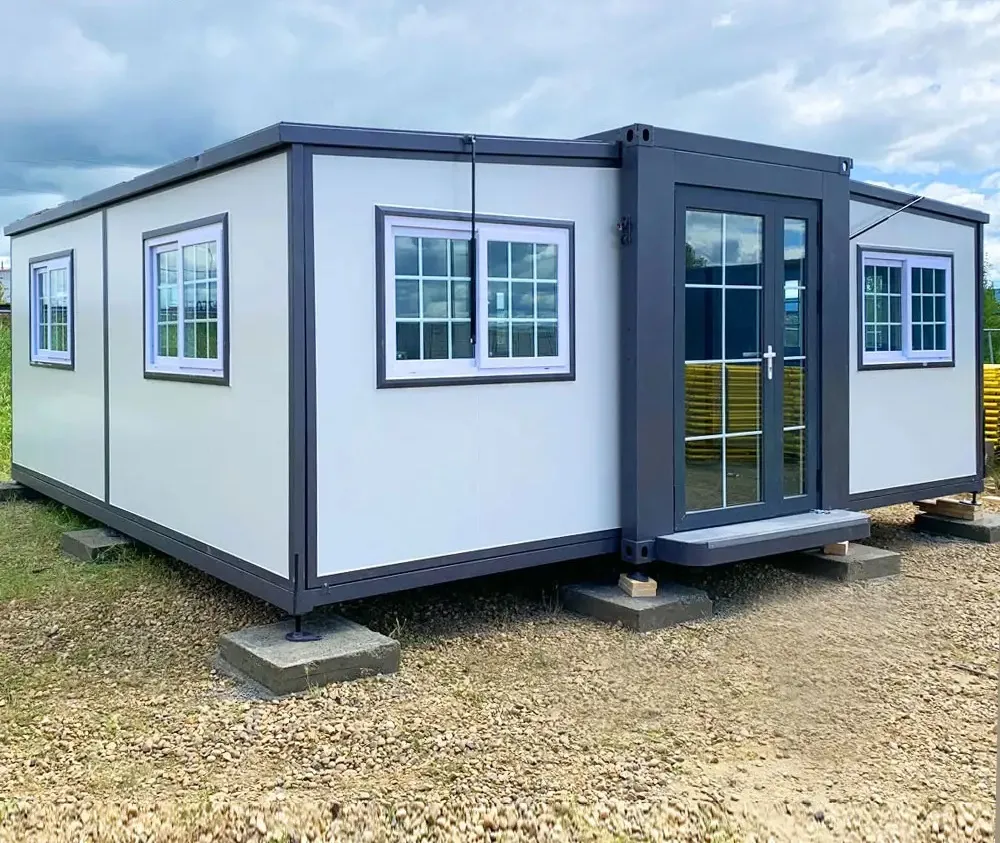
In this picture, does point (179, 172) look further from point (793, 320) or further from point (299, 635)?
point (793, 320)

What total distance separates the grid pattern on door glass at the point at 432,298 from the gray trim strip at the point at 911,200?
9.71ft

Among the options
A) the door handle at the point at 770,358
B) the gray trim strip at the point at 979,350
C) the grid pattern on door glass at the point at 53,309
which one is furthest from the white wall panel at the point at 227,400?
the gray trim strip at the point at 979,350

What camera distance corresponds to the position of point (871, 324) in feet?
24.7

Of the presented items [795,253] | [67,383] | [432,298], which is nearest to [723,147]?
[795,253]

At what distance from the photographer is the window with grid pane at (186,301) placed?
584 centimetres

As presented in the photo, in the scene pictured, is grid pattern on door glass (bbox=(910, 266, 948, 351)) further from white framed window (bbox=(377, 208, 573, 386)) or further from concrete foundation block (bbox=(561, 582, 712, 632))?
white framed window (bbox=(377, 208, 573, 386))

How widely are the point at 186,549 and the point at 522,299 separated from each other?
232 centimetres

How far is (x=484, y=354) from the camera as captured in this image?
5.65 meters

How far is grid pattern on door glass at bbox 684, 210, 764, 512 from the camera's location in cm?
625

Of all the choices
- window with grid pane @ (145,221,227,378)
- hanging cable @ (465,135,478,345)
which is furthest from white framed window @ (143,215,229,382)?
hanging cable @ (465,135,478,345)

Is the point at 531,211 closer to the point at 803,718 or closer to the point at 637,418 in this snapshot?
the point at 637,418

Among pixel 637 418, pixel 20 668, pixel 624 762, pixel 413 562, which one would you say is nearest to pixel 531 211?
pixel 637 418

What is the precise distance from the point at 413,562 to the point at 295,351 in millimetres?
1195

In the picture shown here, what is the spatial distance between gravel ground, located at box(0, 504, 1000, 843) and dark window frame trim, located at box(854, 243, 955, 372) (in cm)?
171
